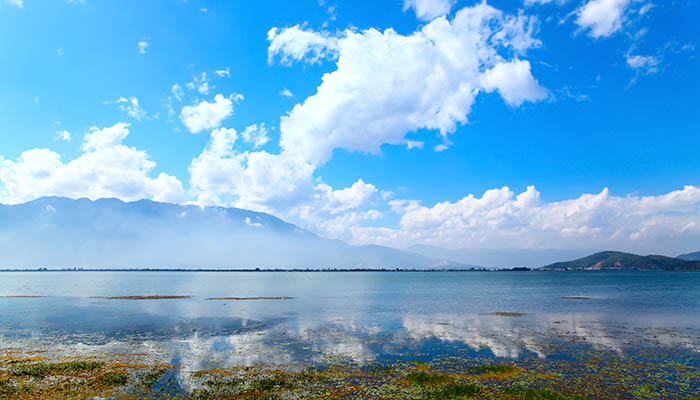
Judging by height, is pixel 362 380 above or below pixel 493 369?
below

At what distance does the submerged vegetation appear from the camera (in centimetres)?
2538

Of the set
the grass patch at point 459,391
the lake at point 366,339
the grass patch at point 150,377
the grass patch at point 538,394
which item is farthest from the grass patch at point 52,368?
the grass patch at point 538,394

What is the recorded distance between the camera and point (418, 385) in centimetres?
2739

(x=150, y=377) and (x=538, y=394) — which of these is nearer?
(x=538, y=394)

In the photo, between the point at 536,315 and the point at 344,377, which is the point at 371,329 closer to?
the point at 344,377

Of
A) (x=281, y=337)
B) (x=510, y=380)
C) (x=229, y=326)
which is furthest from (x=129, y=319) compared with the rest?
(x=510, y=380)

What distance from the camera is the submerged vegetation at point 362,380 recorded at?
25375 mm

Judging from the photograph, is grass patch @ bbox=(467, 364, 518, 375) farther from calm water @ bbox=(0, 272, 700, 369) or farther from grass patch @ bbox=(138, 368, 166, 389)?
grass patch @ bbox=(138, 368, 166, 389)

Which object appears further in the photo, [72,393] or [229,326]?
[229,326]

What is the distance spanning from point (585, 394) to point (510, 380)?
476 cm

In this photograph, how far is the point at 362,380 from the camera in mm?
28484

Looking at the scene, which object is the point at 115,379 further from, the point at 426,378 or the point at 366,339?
the point at 366,339

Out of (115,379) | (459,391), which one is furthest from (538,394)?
(115,379)

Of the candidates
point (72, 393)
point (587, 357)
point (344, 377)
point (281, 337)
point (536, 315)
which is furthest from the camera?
point (536, 315)
